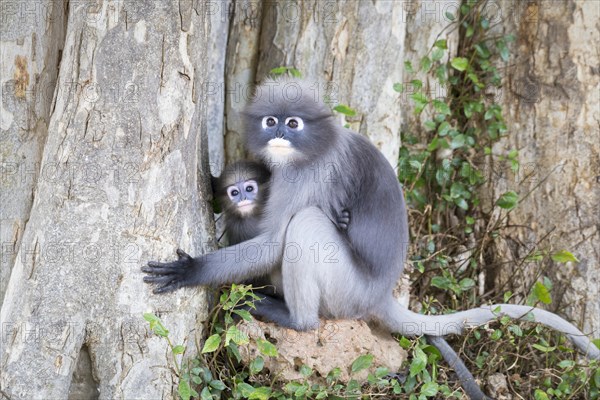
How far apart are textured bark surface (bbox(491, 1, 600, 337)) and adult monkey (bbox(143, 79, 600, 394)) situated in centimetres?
91

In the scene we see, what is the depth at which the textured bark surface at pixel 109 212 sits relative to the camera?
4.04 meters

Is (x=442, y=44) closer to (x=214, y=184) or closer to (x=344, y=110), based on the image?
(x=344, y=110)

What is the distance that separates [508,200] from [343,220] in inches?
63.9

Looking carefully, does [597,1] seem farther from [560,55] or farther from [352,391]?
[352,391]

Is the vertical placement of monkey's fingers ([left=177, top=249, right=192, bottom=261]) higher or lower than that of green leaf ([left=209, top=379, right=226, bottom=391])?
higher

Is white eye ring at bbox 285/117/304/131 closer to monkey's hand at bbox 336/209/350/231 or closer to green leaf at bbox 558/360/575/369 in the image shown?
monkey's hand at bbox 336/209/350/231

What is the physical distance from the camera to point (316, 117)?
15.6 feet

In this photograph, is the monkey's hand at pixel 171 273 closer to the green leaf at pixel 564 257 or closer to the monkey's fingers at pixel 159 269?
the monkey's fingers at pixel 159 269

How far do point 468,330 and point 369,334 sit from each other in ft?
2.50

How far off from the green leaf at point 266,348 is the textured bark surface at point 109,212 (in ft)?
1.37

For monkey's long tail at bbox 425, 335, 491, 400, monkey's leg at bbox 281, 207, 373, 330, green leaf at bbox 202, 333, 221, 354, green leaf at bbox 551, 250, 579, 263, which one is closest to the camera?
green leaf at bbox 202, 333, 221, 354

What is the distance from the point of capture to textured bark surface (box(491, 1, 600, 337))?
5.75 metres

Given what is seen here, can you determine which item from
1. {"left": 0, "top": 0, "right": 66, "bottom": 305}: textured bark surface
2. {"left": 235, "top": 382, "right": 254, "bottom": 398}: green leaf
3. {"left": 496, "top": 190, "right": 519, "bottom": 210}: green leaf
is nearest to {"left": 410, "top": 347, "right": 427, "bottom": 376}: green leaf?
{"left": 235, "top": 382, "right": 254, "bottom": 398}: green leaf

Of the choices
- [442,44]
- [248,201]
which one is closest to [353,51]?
[442,44]
